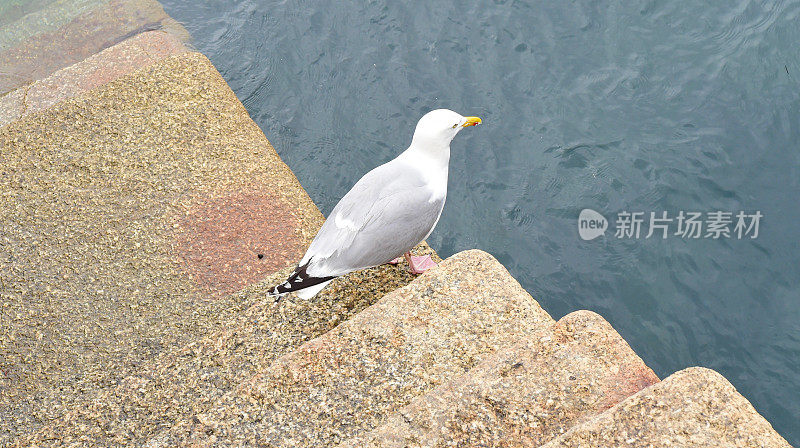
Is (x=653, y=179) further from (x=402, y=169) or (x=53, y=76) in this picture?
(x=53, y=76)

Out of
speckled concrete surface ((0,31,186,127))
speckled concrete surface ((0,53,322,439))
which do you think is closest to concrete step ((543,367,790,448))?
speckled concrete surface ((0,53,322,439))

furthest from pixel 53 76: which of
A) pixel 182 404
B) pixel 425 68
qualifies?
pixel 182 404

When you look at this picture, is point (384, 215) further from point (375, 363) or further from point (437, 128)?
point (375, 363)

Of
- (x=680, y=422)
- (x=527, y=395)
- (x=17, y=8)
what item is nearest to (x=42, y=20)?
(x=17, y=8)

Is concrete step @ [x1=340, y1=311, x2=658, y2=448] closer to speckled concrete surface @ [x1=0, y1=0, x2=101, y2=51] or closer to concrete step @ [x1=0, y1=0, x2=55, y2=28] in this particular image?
speckled concrete surface @ [x1=0, y1=0, x2=101, y2=51]

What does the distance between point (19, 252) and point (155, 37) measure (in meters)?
3.01

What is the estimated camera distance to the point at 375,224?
439 cm

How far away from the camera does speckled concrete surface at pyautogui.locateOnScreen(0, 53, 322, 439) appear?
4.36 metres

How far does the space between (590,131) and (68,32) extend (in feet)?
20.8

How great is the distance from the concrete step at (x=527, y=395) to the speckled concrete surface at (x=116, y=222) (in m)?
1.90

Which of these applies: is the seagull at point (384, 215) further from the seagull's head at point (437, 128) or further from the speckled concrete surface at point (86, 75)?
the speckled concrete surface at point (86, 75)

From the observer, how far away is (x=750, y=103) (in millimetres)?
6816

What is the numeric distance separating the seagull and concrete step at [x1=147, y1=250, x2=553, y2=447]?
0.41m

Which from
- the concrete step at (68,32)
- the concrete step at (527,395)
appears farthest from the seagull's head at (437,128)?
the concrete step at (68,32)
